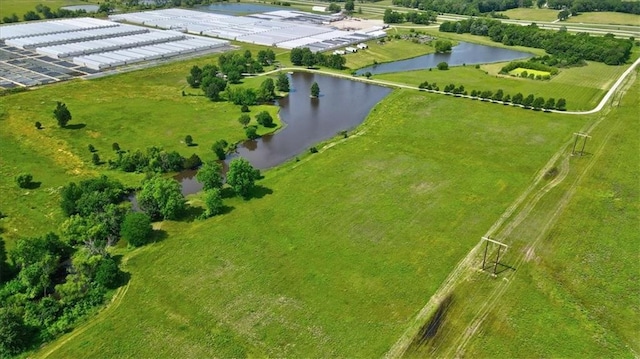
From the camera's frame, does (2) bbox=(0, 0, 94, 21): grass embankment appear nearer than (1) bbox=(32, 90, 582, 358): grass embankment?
No

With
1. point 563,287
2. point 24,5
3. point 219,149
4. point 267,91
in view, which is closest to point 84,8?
point 24,5

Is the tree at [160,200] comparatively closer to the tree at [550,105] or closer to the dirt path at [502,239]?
the dirt path at [502,239]

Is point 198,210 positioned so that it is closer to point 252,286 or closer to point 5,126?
point 252,286

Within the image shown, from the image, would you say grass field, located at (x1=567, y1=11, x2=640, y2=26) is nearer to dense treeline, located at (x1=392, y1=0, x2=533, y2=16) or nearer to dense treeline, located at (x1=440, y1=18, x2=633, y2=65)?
dense treeline, located at (x1=392, y1=0, x2=533, y2=16)

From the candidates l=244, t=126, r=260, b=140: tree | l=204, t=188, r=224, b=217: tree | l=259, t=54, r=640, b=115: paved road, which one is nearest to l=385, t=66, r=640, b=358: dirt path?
l=259, t=54, r=640, b=115: paved road

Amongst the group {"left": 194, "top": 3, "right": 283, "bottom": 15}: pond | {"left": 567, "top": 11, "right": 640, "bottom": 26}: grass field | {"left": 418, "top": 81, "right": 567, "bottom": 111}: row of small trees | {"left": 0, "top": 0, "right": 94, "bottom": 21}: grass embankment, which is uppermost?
{"left": 0, "top": 0, "right": 94, "bottom": 21}: grass embankment

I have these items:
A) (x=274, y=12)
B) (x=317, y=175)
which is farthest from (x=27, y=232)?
(x=274, y=12)

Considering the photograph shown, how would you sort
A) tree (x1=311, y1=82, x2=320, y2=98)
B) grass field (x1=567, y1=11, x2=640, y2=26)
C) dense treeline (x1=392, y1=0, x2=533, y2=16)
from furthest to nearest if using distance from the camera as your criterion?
dense treeline (x1=392, y1=0, x2=533, y2=16) < grass field (x1=567, y1=11, x2=640, y2=26) < tree (x1=311, y1=82, x2=320, y2=98)

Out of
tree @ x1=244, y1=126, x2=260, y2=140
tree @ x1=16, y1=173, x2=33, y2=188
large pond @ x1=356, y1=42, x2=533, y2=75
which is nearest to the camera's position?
tree @ x1=16, y1=173, x2=33, y2=188
